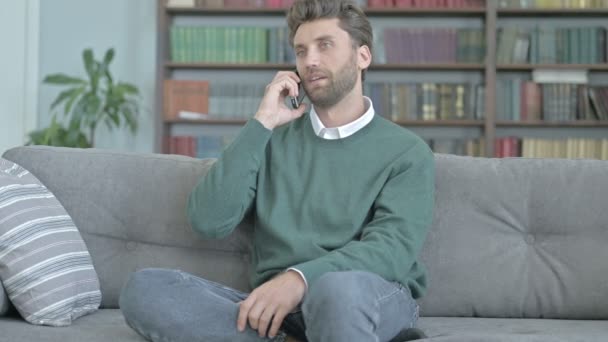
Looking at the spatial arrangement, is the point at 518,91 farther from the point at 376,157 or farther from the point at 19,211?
the point at 19,211

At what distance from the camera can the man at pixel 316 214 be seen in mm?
1634

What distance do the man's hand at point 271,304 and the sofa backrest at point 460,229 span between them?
0.43 meters

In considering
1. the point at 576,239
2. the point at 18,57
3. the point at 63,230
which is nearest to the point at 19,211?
the point at 63,230

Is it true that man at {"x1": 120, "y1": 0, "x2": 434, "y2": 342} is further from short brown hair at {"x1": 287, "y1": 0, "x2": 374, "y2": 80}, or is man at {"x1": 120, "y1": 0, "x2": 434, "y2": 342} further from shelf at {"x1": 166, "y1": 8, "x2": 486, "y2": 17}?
shelf at {"x1": 166, "y1": 8, "x2": 486, "y2": 17}

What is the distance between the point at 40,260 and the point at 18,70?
3440mm

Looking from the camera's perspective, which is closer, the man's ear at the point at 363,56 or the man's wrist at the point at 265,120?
the man's wrist at the point at 265,120

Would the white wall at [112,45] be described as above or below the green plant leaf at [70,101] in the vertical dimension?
above

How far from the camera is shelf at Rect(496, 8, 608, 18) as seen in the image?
4938mm

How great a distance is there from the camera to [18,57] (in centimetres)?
498

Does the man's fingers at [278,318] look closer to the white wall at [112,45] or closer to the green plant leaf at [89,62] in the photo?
the green plant leaf at [89,62]

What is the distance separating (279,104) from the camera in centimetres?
209

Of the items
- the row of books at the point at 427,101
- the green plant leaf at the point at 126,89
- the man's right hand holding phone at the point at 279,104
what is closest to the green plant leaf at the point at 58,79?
the green plant leaf at the point at 126,89

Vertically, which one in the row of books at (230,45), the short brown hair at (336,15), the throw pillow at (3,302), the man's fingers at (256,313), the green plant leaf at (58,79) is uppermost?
the row of books at (230,45)

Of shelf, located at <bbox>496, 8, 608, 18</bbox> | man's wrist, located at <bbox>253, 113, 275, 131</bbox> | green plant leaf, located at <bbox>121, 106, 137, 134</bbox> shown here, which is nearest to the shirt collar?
man's wrist, located at <bbox>253, 113, 275, 131</bbox>
